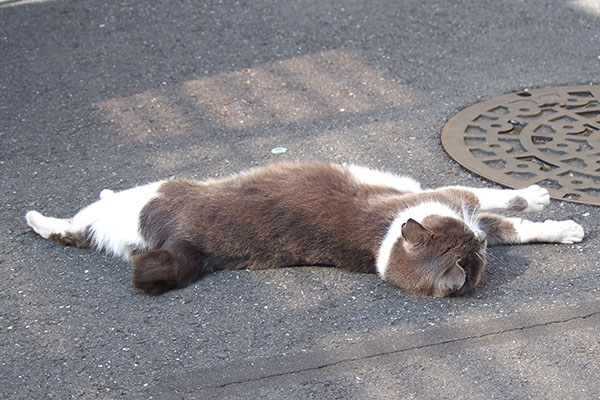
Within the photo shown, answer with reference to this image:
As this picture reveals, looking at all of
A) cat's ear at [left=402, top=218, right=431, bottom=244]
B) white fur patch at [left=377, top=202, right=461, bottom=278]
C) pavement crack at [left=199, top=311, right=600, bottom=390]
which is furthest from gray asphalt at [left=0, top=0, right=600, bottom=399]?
cat's ear at [left=402, top=218, right=431, bottom=244]

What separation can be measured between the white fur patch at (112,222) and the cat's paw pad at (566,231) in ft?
6.40

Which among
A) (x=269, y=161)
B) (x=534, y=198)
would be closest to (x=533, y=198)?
(x=534, y=198)

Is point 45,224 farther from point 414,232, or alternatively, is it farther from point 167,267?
point 414,232

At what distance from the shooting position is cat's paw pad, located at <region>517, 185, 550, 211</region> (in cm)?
393

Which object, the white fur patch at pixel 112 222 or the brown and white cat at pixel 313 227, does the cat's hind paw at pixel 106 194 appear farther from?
the brown and white cat at pixel 313 227

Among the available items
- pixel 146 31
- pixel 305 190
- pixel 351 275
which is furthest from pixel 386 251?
pixel 146 31

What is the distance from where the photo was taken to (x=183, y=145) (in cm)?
505

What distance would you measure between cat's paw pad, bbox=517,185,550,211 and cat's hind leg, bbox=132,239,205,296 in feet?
5.26

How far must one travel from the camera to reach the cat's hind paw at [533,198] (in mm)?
3924

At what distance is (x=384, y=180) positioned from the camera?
4.12m

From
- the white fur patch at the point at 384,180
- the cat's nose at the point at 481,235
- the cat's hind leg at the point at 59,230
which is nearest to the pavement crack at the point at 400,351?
the cat's nose at the point at 481,235

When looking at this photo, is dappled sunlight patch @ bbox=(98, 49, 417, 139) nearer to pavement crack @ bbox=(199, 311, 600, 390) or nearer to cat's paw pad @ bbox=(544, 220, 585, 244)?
cat's paw pad @ bbox=(544, 220, 585, 244)

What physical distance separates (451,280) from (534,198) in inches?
29.2

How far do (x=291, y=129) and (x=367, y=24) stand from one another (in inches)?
66.8
